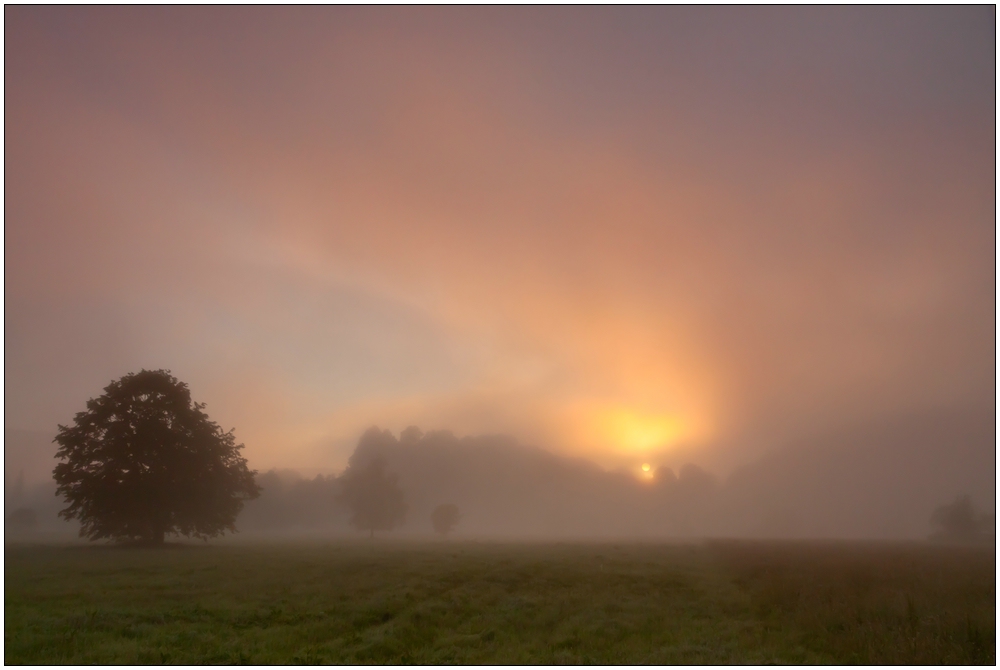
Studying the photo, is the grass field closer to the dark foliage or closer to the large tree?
the large tree

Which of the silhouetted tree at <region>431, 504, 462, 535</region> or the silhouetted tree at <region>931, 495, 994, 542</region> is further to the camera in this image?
the silhouetted tree at <region>931, 495, 994, 542</region>

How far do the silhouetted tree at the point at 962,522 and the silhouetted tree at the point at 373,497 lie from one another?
117 meters

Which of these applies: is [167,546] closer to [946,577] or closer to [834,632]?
[834,632]

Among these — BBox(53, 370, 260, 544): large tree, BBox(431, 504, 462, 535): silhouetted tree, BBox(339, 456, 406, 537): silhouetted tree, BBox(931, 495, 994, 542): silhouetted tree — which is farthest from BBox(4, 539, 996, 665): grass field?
BBox(931, 495, 994, 542): silhouetted tree

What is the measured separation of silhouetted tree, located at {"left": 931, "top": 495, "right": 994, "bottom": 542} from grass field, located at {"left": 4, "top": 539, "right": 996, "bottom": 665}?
382 ft

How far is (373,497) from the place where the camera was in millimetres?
85188

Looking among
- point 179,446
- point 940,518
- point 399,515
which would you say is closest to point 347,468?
point 399,515

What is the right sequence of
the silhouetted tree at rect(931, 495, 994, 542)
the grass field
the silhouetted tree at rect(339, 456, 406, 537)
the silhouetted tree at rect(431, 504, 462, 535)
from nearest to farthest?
1. the grass field
2. the silhouetted tree at rect(339, 456, 406, 537)
3. the silhouetted tree at rect(431, 504, 462, 535)
4. the silhouetted tree at rect(931, 495, 994, 542)

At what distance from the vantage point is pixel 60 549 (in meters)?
33.7

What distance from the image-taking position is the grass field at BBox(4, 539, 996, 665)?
46.1 feet

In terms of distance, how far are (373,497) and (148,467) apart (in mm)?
52037

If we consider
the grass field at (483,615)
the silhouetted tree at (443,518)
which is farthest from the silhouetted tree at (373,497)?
the grass field at (483,615)

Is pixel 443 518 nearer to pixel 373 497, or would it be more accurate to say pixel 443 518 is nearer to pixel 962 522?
pixel 373 497

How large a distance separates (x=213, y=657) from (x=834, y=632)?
18.8 meters
